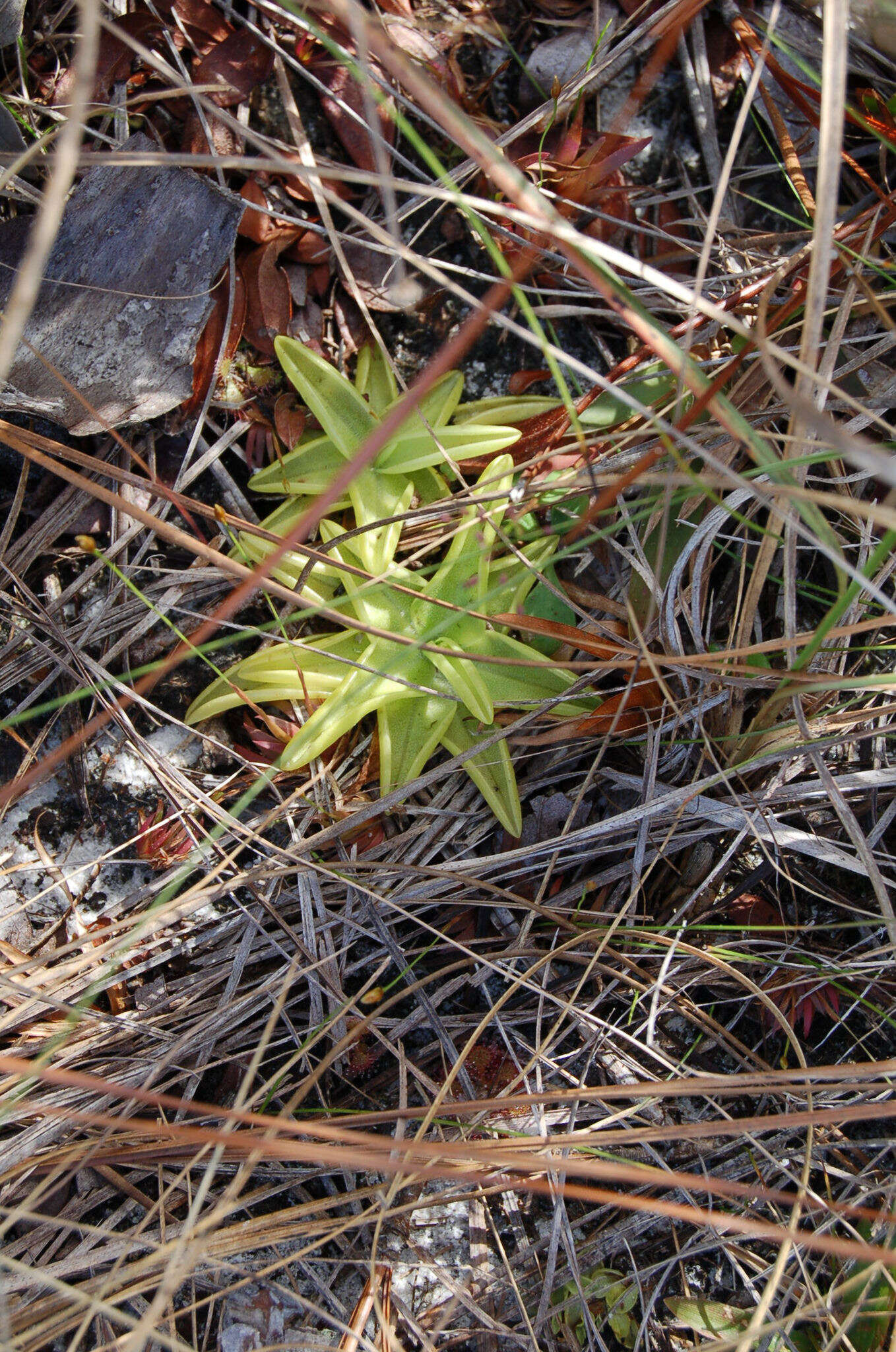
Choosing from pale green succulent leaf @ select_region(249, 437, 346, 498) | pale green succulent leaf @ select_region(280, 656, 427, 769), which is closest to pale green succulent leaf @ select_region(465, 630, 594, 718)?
pale green succulent leaf @ select_region(280, 656, 427, 769)

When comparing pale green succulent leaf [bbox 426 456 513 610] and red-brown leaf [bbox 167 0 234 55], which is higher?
red-brown leaf [bbox 167 0 234 55]

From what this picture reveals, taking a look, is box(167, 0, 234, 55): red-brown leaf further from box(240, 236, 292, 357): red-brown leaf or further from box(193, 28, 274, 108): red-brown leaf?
box(240, 236, 292, 357): red-brown leaf

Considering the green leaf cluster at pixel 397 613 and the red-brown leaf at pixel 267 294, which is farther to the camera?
the red-brown leaf at pixel 267 294

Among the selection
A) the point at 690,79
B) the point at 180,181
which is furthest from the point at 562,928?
the point at 690,79

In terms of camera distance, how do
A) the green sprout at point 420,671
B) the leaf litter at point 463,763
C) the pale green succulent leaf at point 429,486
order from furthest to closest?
1. the pale green succulent leaf at point 429,486
2. the green sprout at point 420,671
3. the leaf litter at point 463,763

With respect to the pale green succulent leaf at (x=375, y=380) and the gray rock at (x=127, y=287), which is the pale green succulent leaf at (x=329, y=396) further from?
the gray rock at (x=127, y=287)

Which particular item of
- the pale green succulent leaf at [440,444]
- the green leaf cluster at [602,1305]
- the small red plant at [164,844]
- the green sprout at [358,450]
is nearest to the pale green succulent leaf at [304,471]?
the green sprout at [358,450]

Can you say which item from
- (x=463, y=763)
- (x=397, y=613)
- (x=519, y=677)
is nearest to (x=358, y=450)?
(x=397, y=613)
